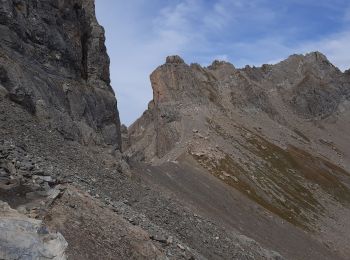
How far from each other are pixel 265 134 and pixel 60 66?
71.1 m

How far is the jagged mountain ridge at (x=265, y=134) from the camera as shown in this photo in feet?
257

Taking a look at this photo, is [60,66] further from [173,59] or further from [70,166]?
[173,59]

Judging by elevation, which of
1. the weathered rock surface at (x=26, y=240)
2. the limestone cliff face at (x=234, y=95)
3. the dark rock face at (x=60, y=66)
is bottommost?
the weathered rock surface at (x=26, y=240)

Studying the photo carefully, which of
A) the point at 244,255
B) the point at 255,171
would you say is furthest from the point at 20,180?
the point at 255,171

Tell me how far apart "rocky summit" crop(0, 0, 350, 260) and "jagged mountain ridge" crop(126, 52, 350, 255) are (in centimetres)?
44

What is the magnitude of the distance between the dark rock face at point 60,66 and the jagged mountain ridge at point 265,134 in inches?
899

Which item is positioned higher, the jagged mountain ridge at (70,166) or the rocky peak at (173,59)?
the rocky peak at (173,59)

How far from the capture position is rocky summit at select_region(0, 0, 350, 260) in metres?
21.3

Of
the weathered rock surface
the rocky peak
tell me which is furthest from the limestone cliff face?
the weathered rock surface

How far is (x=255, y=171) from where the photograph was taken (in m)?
83.7

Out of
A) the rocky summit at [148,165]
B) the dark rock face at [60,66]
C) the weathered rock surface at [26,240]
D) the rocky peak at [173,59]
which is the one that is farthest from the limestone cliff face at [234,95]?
the weathered rock surface at [26,240]

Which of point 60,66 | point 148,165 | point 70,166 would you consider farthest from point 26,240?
point 148,165

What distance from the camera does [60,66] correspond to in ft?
161

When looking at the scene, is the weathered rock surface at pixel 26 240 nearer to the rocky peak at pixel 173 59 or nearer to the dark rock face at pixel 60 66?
the dark rock face at pixel 60 66
